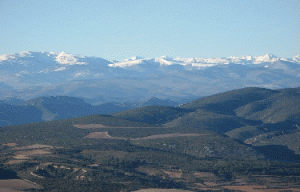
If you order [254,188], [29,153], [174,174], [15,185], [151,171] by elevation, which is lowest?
[254,188]

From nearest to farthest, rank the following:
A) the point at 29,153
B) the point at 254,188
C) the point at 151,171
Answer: the point at 254,188
the point at 151,171
the point at 29,153

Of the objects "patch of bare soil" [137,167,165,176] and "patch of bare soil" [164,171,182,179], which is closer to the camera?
"patch of bare soil" [164,171,182,179]

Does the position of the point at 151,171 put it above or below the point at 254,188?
above

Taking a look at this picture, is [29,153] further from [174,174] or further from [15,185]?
[174,174]

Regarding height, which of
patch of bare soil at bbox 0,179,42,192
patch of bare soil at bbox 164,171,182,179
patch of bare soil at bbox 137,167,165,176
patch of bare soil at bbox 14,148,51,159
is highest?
patch of bare soil at bbox 14,148,51,159

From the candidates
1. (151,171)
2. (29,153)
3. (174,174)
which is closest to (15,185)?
(29,153)

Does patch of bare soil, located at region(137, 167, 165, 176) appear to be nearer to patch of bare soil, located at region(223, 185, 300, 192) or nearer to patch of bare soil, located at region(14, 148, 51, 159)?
patch of bare soil, located at region(223, 185, 300, 192)

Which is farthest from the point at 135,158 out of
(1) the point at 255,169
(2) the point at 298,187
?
(2) the point at 298,187

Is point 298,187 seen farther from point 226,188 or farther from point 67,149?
point 67,149

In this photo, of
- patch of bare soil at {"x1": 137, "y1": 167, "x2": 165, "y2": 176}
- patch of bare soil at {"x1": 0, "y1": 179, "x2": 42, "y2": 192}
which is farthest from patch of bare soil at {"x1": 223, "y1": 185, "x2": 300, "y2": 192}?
patch of bare soil at {"x1": 0, "y1": 179, "x2": 42, "y2": 192}
